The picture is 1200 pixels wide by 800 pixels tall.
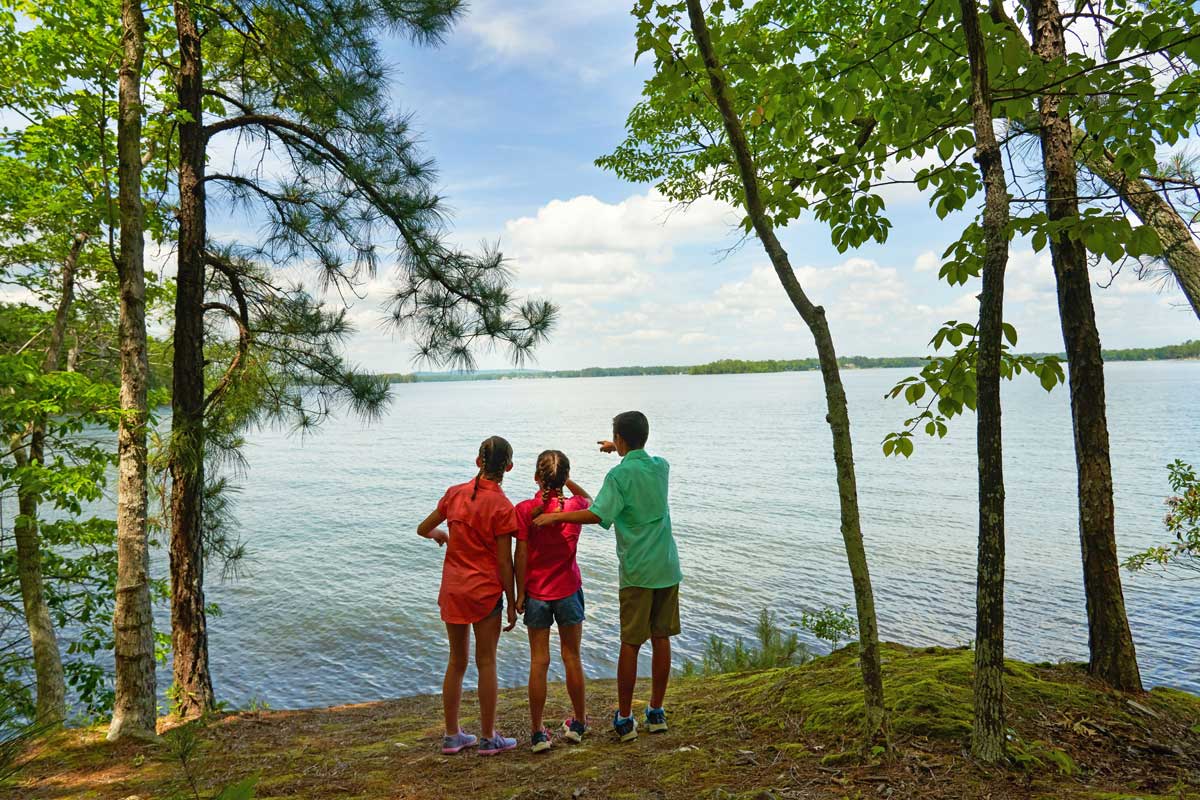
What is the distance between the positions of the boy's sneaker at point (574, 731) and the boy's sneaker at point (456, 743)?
63cm

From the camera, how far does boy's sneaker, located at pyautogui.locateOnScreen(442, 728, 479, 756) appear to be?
13.3 feet

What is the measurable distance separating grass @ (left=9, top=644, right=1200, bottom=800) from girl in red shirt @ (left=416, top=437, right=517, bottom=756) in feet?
1.96

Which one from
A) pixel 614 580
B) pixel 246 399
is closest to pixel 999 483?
pixel 246 399

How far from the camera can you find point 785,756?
3.29 m

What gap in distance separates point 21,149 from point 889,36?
27.4ft

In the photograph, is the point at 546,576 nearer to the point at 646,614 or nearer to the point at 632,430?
the point at 646,614

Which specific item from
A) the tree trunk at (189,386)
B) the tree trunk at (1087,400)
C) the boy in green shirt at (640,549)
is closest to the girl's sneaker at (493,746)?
the boy in green shirt at (640,549)

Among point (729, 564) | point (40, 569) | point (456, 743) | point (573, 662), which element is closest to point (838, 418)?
point (573, 662)

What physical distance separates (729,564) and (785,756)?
11.8 metres

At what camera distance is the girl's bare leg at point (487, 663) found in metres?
3.88

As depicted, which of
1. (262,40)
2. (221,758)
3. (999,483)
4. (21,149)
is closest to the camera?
(999,483)

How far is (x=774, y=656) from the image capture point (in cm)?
796

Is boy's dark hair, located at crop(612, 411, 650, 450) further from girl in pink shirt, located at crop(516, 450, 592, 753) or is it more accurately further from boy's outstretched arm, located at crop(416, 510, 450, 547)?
boy's outstretched arm, located at crop(416, 510, 450, 547)

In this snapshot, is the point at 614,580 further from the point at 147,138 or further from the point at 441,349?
Answer: the point at 147,138
